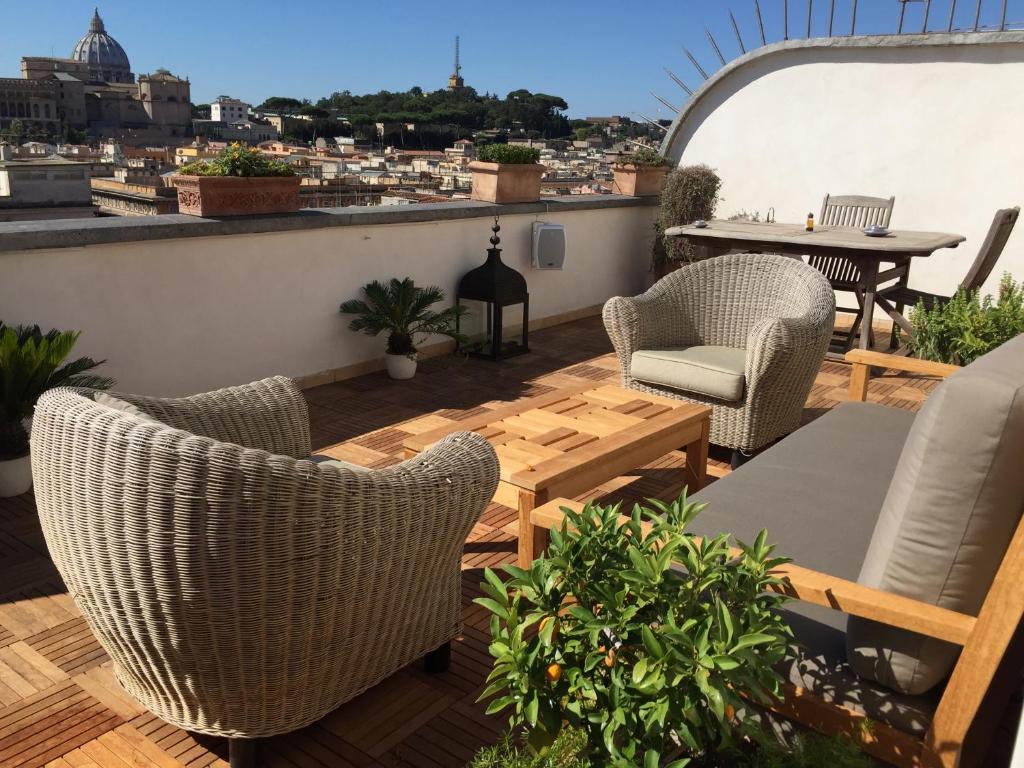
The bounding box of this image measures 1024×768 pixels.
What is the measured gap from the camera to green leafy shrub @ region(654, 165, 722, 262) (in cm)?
669

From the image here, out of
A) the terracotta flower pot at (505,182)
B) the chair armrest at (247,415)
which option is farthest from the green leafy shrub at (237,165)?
the chair armrest at (247,415)

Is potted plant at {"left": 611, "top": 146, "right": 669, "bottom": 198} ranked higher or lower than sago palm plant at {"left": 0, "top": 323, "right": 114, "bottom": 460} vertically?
higher

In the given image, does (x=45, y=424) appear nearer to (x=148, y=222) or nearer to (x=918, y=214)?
(x=148, y=222)

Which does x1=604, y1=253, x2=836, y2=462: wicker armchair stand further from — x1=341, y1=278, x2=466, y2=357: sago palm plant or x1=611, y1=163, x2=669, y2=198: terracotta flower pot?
x1=611, y1=163, x2=669, y2=198: terracotta flower pot

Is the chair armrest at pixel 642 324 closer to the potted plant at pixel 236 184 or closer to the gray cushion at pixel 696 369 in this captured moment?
the gray cushion at pixel 696 369

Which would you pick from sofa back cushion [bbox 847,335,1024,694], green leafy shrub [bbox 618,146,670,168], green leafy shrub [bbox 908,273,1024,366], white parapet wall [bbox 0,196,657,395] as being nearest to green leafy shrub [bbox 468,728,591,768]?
sofa back cushion [bbox 847,335,1024,694]

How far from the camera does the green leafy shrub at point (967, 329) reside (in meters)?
3.61

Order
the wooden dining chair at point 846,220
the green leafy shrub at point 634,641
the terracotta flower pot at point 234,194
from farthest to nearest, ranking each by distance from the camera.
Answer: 1. the wooden dining chair at point 846,220
2. the terracotta flower pot at point 234,194
3. the green leafy shrub at point 634,641

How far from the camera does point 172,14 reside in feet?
327

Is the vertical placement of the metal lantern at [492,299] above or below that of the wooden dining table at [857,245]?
below

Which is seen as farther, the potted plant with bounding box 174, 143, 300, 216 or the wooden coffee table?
the potted plant with bounding box 174, 143, 300, 216

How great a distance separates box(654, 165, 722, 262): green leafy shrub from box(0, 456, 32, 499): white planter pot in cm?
475

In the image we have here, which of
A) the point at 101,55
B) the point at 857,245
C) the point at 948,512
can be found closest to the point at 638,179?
the point at 857,245

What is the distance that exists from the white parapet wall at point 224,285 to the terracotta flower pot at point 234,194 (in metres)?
0.14
